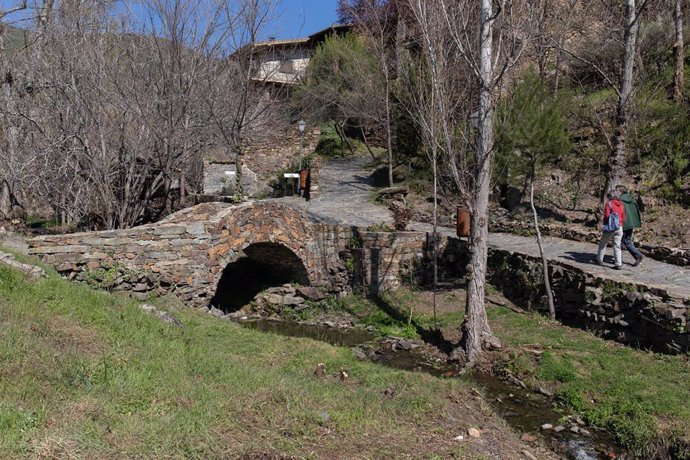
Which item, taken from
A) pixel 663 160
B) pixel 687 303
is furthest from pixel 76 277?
pixel 663 160

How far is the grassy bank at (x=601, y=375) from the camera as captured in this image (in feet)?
22.1

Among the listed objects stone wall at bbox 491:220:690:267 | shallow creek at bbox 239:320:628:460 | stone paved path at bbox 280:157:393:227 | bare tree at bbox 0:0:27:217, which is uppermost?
bare tree at bbox 0:0:27:217

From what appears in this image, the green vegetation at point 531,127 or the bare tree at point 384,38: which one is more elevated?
the bare tree at point 384,38

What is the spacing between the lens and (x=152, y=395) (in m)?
5.06

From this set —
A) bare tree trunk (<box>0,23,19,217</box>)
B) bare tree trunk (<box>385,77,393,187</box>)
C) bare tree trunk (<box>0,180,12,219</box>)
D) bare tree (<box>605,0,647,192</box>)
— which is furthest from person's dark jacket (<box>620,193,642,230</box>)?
bare tree trunk (<box>0,180,12,219</box>)

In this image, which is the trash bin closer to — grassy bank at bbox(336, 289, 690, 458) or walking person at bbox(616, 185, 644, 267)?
grassy bank at bbox(336, 289, 690, 458)

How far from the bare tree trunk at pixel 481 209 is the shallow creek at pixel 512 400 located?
2.02 feet

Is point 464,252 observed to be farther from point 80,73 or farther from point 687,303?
point 80,73

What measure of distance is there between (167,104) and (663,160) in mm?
13651

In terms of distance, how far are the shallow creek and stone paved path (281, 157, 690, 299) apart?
106 inches

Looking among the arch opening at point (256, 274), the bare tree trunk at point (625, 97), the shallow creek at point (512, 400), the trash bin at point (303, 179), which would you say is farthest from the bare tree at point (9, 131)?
the bare tree trunk at point (625, 97)

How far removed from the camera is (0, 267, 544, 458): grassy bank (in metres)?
4.30

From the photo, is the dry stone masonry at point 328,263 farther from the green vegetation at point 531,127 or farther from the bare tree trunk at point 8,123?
the bare tree trunk at point 8,123

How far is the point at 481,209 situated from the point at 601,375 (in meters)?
2.97
